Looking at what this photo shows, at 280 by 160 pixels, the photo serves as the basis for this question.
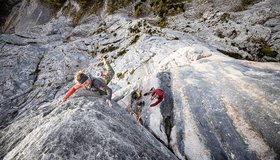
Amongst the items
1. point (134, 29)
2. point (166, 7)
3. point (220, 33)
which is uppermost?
point (166, 7)

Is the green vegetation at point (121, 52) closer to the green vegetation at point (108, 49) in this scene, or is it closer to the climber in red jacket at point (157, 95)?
the green vegetation at point (108, 49)

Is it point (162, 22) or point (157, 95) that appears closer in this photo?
point (157, 95)

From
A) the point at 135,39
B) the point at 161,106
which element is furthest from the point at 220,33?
the point at 161,106

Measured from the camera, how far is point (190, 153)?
27.4ft

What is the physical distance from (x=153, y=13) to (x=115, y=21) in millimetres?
6174

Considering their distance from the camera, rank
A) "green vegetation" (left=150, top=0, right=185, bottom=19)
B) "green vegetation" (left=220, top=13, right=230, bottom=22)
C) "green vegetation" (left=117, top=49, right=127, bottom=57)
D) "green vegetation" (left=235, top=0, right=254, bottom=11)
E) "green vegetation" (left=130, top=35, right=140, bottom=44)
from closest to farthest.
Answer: "green vegetation" (left=117, top=49, right=127, bottom=57) → "green vegetation" (left=220, top=13, right=230, bottom=22) → "green vegetation" (left=130, top=35, right=140, bottom=44) → "green vegetation" (left=235, top=0, right=254, bottom=11) → "green vegetation" (left=150, top=0, right=185, bottom=19)

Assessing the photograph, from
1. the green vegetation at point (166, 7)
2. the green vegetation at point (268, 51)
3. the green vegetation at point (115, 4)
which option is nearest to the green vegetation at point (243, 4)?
the green vegetation at point (166, 7)

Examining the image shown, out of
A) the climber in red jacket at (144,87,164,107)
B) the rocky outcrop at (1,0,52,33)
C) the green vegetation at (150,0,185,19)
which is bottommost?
the climber in red jacket at (144,87,164,107)

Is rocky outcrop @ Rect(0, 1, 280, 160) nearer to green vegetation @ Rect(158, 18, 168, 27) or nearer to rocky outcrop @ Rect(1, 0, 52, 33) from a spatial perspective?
green vegetation @ Rect(158, 18, 168, 27)

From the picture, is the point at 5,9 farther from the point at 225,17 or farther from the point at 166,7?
the point at 225,17

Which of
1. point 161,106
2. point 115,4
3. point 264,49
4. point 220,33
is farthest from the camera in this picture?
point 115,4

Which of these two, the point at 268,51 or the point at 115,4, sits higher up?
→ the point at 115,4

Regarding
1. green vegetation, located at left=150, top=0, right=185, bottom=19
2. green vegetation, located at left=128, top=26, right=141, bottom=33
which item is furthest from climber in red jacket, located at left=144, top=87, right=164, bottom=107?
green vegetation, located at left=150, top=0, right=185, bottom=19

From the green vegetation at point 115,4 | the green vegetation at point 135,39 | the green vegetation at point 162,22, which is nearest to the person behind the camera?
the green vegetation at point 135,39
